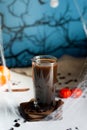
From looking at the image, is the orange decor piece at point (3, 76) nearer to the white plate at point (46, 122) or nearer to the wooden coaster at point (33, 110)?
the white plate at point (46, 122)

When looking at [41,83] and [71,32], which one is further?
[71,32]

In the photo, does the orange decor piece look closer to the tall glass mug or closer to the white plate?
the white plate

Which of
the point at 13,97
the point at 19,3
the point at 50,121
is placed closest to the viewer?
the point at 50,121

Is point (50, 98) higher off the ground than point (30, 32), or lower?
lower

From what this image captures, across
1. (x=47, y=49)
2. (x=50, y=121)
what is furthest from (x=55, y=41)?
(x=50, y=121)

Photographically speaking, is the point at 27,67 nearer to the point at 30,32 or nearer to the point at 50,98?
the point at 30,32

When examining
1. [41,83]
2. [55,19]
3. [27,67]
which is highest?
[55,19]
